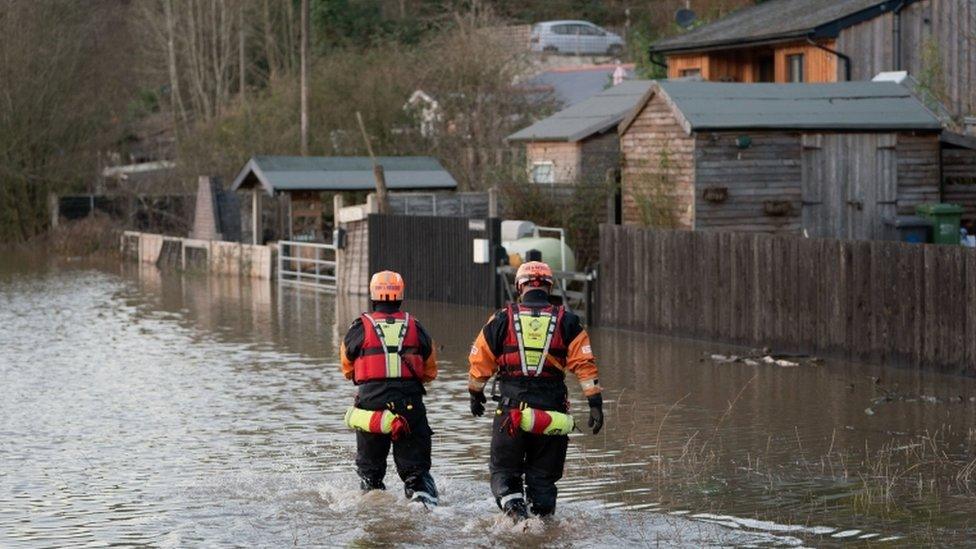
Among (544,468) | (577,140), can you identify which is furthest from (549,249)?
(544,468)

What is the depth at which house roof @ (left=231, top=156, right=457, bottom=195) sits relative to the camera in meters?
39.5

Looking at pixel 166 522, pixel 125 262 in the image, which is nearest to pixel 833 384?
pixel 166 522

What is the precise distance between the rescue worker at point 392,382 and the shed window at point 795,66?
94.0 ft

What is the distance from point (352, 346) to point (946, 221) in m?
20.0

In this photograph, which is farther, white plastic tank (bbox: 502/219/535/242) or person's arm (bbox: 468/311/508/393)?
white plastic tank (bbox: 502/219/535/242)

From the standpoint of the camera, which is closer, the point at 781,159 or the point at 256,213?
the point at 781,159

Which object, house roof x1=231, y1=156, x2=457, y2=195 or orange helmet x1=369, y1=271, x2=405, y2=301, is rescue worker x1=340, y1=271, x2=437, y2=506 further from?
house roof x1=231, y1=156, x2=457, y2=195

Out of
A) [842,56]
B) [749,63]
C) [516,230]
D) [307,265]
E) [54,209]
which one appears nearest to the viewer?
[516,230]

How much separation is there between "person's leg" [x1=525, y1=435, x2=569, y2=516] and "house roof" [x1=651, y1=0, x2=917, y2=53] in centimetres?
2773

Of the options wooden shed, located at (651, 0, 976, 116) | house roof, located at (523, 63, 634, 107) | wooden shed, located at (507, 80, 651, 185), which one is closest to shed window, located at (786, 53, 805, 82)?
wooden shed, located at (651, 0, 976, 116)

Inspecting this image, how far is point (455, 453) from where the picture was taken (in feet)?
50.1

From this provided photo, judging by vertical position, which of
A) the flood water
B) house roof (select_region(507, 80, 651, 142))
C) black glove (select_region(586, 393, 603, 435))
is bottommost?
the flood water

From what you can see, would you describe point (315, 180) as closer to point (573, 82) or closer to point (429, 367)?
point (573, 82)

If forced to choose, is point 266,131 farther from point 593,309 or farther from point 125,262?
point 593,309
